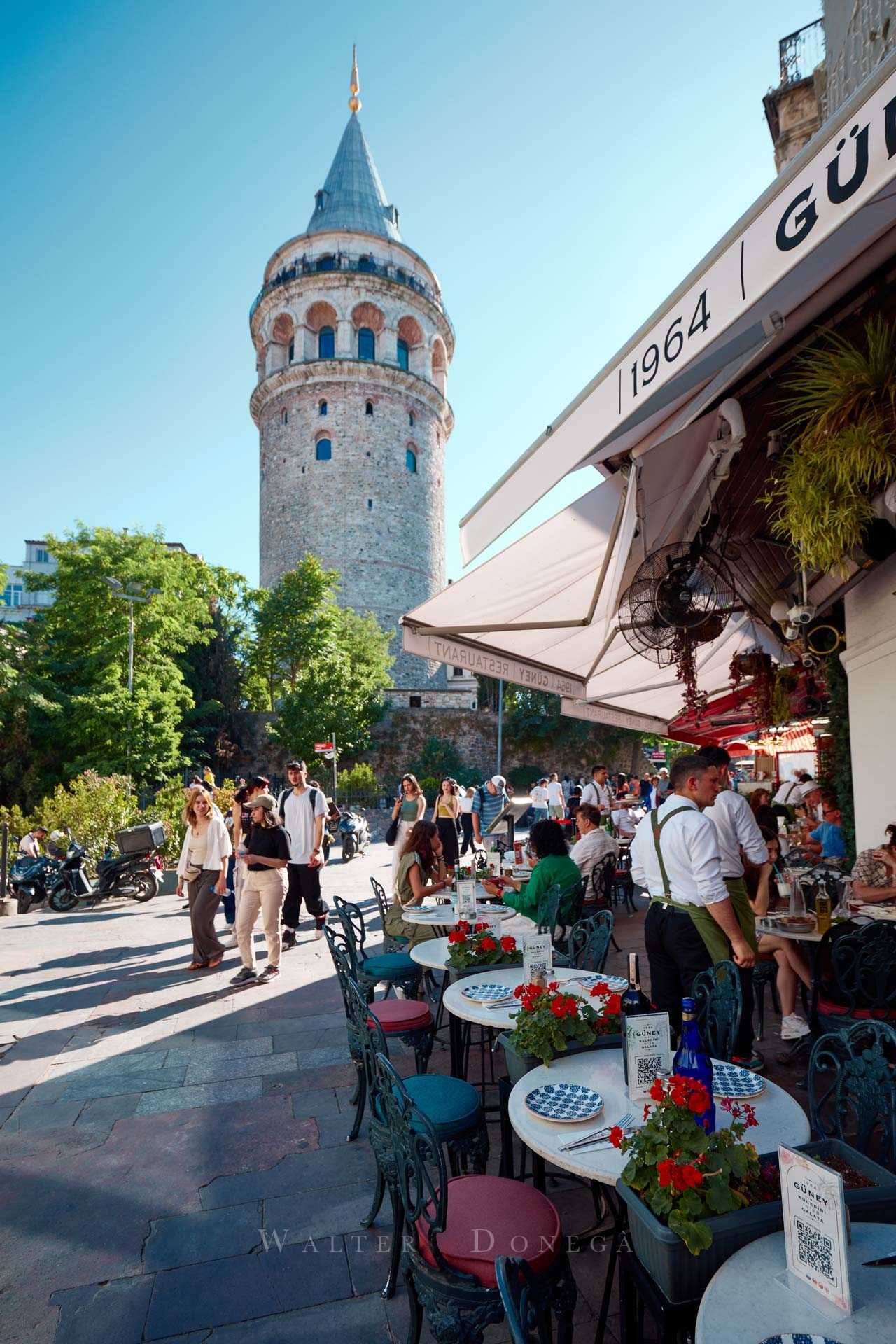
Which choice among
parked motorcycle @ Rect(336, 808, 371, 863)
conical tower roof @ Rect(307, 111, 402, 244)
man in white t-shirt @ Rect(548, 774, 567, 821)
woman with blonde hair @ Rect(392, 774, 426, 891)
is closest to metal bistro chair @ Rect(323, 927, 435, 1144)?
woman with blonde hair @ Rect(392, 774, 426, 891)

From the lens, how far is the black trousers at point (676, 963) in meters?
3.51

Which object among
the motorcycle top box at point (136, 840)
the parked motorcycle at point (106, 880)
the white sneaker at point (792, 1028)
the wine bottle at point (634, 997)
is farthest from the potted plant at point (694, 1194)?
the parked motorcycle at point (106, 880)

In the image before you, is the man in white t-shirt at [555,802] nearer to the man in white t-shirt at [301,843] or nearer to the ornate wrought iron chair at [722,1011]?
the man in white t-shirt at [301,843]

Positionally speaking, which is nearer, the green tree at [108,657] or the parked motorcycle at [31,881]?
the parked motorcycle at [31,881]

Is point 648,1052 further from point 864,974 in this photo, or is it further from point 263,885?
point 263,885

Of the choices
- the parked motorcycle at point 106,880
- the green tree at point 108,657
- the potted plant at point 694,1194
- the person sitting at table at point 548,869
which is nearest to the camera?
the potted plant at point 694,1194

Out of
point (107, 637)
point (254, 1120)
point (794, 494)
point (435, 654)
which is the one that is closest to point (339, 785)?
point (107, 637)

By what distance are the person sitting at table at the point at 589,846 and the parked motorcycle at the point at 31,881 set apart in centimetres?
730

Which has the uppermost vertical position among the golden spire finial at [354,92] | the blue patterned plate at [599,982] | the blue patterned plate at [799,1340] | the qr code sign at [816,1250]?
the golden spire finial at [354,92]

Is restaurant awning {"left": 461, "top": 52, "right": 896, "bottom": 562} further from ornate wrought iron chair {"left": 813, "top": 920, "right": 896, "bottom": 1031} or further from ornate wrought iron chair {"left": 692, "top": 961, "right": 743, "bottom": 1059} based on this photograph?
ornate wrought iron chair {"left": 813, "top": 920, "right": 896, "bottom": 1031}

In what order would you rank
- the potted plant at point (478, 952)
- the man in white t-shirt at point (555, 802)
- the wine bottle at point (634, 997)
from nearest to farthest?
the wine bottle at point (634, 997) < the potted plant at point (478, 952) < the man in white t-shirt at point (555, 802)

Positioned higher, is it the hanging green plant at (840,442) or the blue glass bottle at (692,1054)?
the hanging green plant at (840,442)

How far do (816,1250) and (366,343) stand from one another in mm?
42111

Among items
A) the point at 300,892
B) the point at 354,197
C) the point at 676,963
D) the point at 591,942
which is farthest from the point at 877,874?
the point at 354,197
